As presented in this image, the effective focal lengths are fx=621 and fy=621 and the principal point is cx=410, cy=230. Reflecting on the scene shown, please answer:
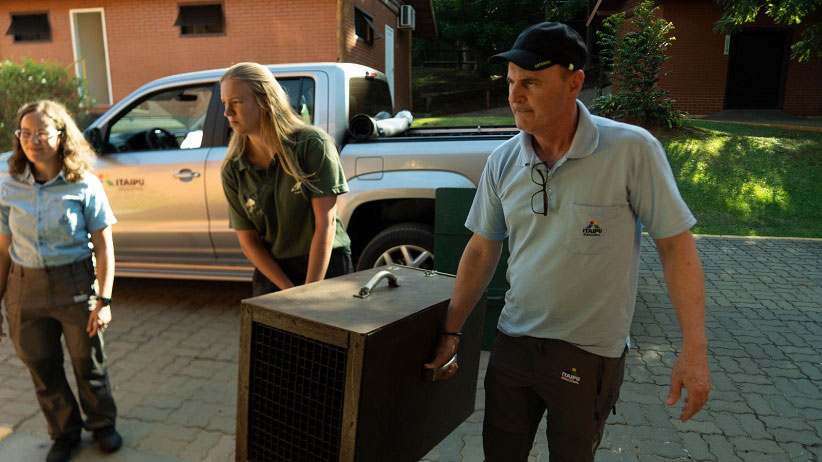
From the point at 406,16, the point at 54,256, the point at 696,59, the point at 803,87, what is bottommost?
the point at 54,256

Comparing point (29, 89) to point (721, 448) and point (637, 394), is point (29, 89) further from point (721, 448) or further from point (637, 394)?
point (721, 448)

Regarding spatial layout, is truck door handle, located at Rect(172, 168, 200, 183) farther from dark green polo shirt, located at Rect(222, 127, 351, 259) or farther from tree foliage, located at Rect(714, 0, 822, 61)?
tree foliage, located at Rect(714, 0, 822, 61)

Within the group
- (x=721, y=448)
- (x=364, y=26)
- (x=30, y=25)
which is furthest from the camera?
(x=364, y=26)

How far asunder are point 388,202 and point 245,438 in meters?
3.45

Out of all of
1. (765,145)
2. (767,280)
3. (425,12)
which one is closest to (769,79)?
(765,145)

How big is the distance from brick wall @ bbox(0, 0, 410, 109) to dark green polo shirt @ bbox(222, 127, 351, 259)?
12425 mm

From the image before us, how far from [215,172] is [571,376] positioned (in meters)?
3.99

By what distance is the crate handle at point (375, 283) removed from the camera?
2084 millimetres

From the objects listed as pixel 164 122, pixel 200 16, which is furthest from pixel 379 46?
pixel 164 122

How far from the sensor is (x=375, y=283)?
2.12 metres

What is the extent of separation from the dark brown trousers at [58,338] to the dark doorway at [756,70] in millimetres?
20509

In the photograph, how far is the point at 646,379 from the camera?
4.34m

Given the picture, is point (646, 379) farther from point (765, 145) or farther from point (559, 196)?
point (765, 145)

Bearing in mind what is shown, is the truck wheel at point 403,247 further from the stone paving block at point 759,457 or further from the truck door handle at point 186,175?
the stone paving block at point 759,457
